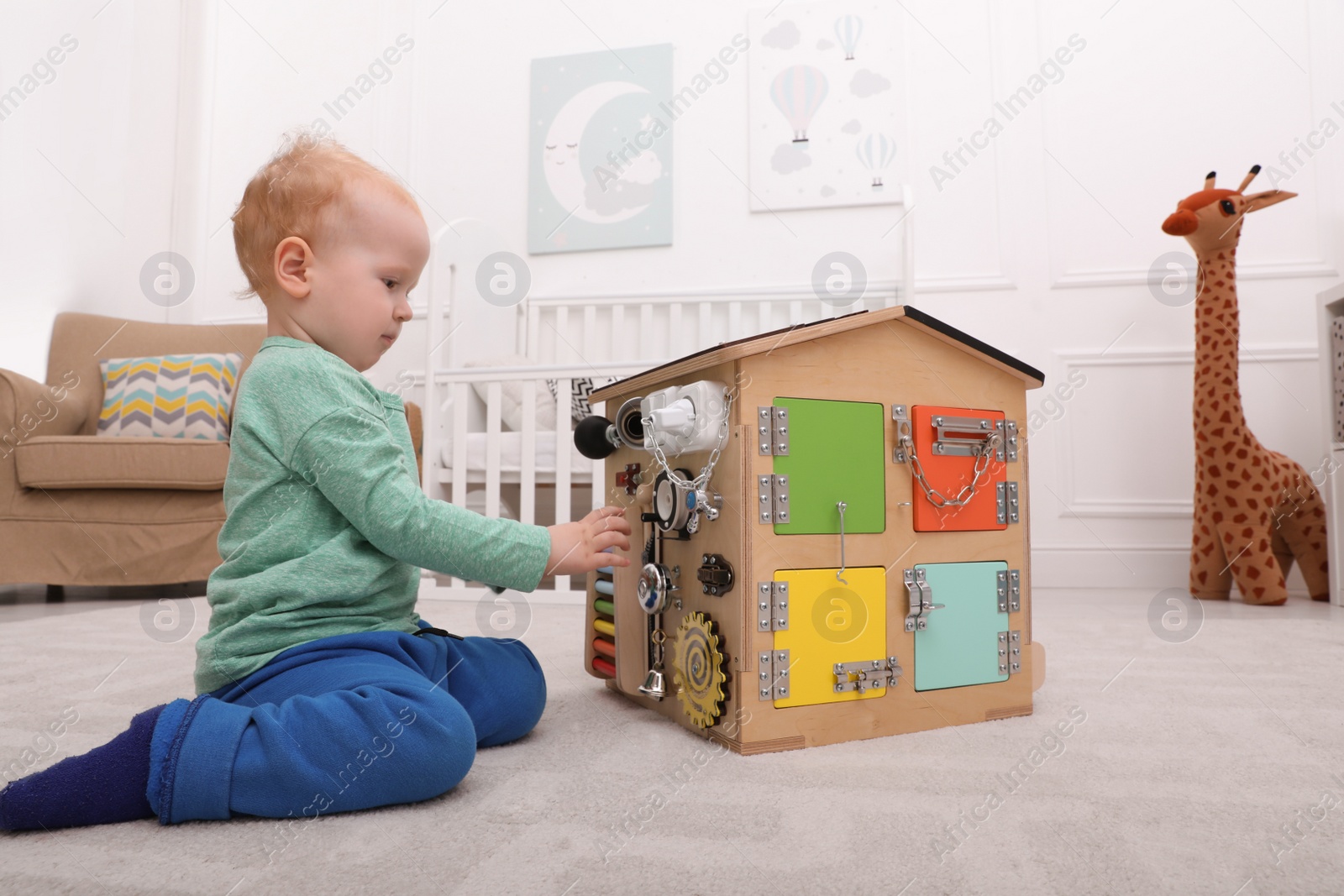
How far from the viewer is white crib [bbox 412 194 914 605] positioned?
5.92 feet

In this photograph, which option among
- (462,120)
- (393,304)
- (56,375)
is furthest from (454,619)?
(462,120)

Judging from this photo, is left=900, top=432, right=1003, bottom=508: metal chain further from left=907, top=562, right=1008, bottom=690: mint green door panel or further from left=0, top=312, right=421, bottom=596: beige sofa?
left=0, top=312, right=421, bottom=596: beige sofa

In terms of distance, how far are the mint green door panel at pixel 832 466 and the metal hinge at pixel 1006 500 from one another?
0.15 m

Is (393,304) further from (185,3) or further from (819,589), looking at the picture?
(185,3)

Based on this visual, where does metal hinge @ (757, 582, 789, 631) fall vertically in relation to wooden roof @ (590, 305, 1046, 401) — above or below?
below

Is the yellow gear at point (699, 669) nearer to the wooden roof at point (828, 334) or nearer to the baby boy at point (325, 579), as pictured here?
the baby boy at point (325, 579)

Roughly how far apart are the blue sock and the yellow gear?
44 centimetres

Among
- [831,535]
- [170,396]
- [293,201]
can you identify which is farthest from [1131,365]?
[170,396]

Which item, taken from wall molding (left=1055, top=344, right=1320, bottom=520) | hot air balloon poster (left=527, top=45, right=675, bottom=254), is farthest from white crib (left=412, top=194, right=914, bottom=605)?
wall molding (left=1055, top=344, right=1320, bottom=520)

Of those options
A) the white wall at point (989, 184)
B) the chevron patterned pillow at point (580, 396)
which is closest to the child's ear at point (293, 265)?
the chevron patterned pillow at point (580, 396)

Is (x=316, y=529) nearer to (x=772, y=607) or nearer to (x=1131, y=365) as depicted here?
(x=772, y=607)

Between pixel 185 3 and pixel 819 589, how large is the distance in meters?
3.22

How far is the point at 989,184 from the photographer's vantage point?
7.78 feet

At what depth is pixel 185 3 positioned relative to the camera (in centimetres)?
281
